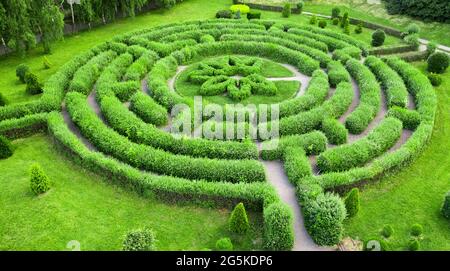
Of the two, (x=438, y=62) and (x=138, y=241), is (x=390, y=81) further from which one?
(x=138, y=241)

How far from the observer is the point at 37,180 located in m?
25.3

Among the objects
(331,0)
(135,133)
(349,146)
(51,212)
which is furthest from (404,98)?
(331,0)

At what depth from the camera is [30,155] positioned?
29.5 metres

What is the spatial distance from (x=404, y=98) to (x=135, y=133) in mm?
20823

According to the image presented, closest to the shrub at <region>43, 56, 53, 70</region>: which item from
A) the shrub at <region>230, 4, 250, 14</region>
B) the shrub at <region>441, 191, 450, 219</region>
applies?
the shrub at <region>230, 4, 250, 14</region>

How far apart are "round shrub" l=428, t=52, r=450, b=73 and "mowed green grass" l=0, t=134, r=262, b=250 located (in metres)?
27.3

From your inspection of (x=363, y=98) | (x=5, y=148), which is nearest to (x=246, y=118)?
(x=363, y=98)

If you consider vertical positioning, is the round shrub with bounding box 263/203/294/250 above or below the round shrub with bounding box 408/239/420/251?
above

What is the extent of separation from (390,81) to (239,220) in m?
21.3

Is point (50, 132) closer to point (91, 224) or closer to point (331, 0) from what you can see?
point (91, 224)

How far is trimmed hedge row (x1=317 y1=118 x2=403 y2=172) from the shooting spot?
2645 cm

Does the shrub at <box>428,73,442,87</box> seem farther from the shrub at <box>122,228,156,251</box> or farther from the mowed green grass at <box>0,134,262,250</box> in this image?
A: the shrub at <box>122,228,156,251</box>

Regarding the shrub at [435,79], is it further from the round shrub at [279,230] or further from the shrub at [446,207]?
the round shrub at [279,230]

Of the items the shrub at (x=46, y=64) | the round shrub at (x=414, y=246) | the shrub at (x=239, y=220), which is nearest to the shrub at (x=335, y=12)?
the shrub at (x=46, y=64)
